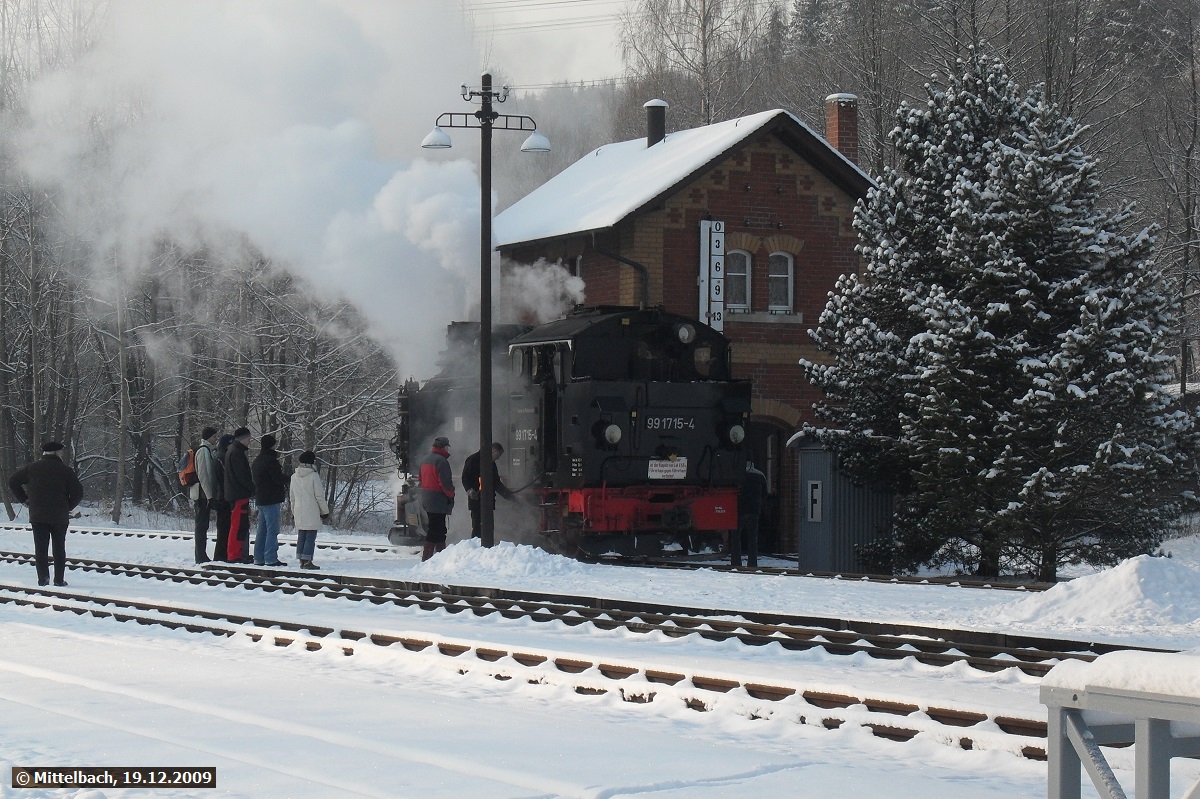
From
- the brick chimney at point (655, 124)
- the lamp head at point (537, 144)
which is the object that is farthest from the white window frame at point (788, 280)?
the lamp head at point (537, 144)

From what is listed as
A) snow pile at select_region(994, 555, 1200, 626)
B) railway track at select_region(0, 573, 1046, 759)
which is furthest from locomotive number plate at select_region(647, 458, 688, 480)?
railway track at select_region(0, 573, 1046, 759)

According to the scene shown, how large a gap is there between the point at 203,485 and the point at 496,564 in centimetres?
429

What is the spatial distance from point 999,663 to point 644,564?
32.6 ft

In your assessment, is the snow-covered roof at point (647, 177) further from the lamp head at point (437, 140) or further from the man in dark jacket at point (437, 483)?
the man in dark jacket at point (437, 483)

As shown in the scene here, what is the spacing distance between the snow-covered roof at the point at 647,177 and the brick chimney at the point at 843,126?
1661mm

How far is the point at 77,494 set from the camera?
52.1ft

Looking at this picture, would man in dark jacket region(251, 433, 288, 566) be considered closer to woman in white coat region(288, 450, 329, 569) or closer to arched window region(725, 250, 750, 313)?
woman in white coat region(288, 450, 329, 569)

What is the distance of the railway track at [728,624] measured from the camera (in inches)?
403

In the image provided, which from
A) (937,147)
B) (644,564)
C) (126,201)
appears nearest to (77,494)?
(644,564)

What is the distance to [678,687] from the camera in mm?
8609

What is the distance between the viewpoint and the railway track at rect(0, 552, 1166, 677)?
10.2 meters

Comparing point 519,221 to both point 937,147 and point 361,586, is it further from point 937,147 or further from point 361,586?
point 361,586

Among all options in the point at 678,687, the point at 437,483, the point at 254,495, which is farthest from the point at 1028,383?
the point at 678,687

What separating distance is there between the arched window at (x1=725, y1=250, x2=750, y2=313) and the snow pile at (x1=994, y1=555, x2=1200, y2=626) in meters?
13.3
